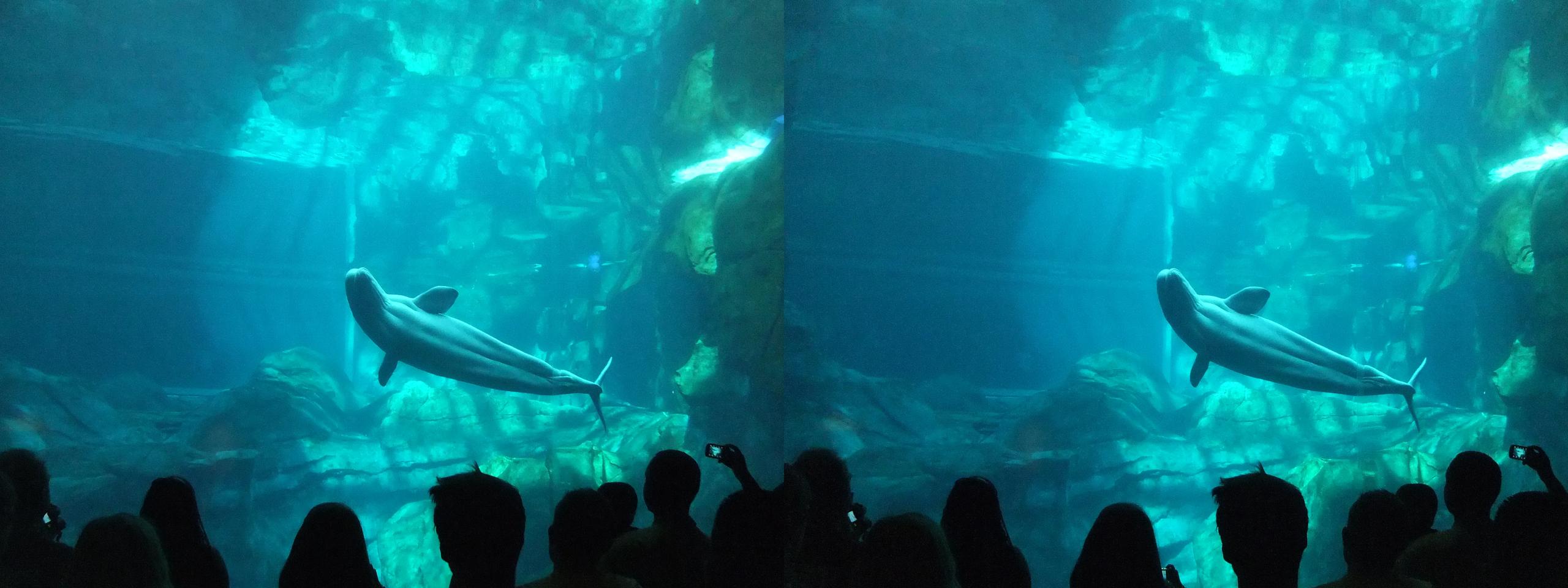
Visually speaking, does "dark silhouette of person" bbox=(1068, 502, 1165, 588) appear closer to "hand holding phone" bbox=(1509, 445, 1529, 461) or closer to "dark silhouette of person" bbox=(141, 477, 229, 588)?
"hand holding phone" bbox=(1509, 445, 1529, 461)

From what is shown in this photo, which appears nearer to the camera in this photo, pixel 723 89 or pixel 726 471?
pixel 726 471

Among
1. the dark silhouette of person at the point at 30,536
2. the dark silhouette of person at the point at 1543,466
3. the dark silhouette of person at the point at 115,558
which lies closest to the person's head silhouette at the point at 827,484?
the dark silhouette of person at the point at 115,558

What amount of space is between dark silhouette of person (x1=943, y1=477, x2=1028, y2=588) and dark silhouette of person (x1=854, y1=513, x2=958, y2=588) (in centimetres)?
46

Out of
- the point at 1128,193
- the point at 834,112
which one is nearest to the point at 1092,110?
the point at 1128,193

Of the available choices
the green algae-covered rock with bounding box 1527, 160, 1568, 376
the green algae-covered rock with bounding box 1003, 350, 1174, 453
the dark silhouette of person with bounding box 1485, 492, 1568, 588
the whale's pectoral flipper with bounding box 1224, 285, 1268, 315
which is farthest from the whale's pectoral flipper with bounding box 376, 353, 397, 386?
the green algae-covered rock with bounding box 1527, 160, 1568, 376

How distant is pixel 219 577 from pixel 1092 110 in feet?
45.6

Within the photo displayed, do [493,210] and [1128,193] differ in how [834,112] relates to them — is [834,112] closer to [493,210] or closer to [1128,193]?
[1128,193]

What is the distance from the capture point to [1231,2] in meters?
14.7

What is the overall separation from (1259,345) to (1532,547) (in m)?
7.49

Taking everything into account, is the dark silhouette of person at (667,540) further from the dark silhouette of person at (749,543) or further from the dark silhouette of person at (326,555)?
the dark silhouette of person at (326,555)

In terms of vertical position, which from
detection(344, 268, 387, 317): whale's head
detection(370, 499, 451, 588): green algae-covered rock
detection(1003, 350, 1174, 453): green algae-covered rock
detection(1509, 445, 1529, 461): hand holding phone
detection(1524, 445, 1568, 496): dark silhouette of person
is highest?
detection(344, 268, 387, 317): whale's head

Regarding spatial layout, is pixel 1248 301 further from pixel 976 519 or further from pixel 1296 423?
pixel 976 519

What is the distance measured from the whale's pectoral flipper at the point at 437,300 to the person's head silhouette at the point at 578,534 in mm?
7962

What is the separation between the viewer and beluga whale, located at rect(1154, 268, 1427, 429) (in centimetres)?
954
